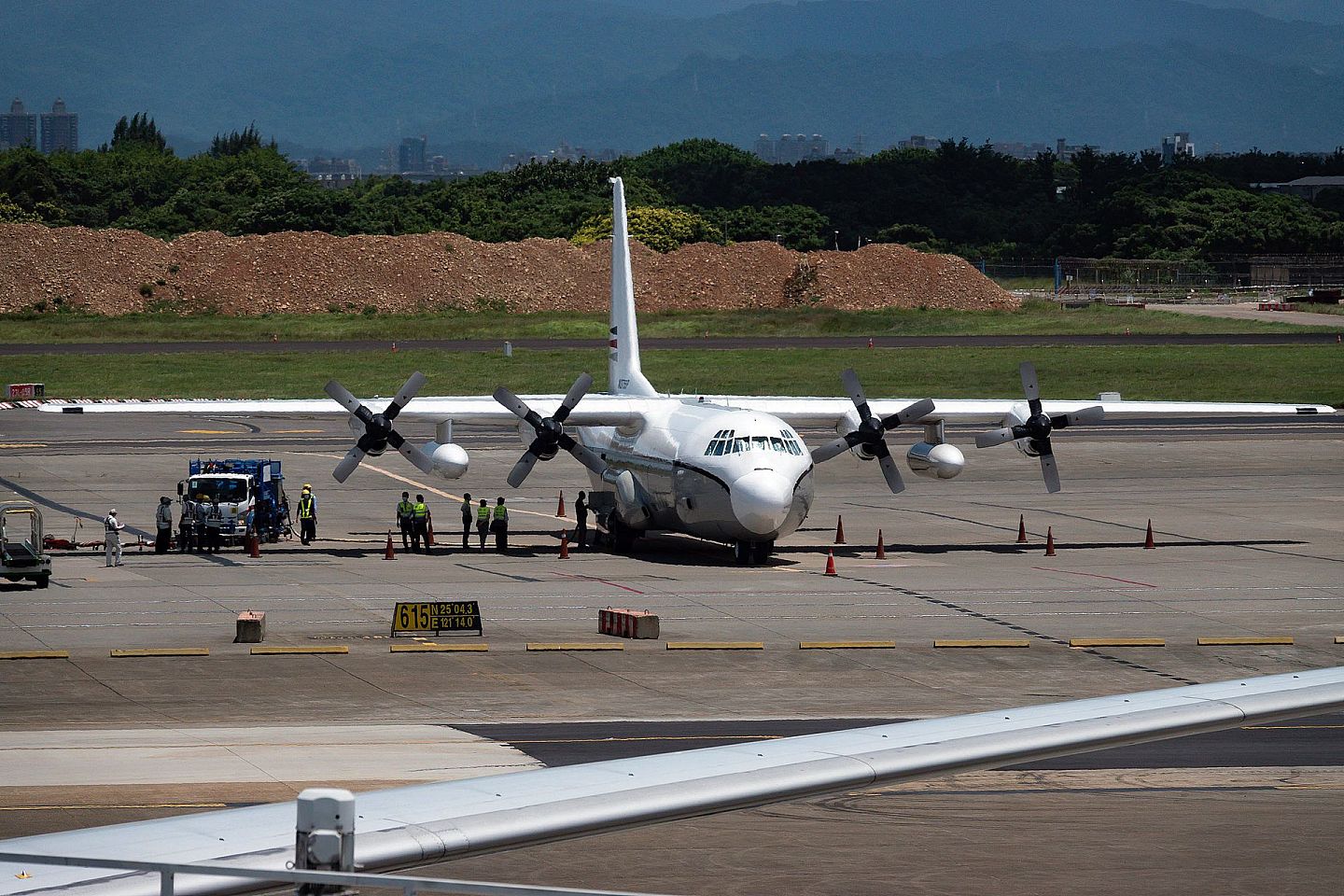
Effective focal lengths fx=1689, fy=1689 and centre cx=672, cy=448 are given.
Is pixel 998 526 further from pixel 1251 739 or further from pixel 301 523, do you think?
pixel 1251 739

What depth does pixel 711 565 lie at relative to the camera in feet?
139

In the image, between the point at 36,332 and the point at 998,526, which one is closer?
the point at 998,526

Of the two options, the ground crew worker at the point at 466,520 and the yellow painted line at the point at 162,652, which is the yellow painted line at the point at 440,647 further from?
the ground crew worker at the point at 466,520

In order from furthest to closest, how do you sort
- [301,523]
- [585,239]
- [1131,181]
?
[1131,181] → [585,239] → [301,523]

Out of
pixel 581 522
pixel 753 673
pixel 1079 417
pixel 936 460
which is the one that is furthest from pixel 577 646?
pixel 1079 417

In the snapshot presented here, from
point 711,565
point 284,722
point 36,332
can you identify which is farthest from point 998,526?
point 36,332

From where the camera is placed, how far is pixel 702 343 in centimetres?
10731

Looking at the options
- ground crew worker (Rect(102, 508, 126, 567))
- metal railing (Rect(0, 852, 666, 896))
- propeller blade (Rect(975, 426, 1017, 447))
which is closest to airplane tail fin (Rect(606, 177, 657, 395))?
propeller blade (Rect(975, 426, 1017, 447))

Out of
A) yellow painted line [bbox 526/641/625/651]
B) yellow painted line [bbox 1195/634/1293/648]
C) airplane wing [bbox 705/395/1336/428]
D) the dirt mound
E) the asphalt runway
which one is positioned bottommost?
yellow painted line [bbox 526/641/625/651]

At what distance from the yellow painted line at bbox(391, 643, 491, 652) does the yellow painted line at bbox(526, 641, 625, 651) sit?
92 centimetres

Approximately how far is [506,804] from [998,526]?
41683mm

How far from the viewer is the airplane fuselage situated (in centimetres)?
3938

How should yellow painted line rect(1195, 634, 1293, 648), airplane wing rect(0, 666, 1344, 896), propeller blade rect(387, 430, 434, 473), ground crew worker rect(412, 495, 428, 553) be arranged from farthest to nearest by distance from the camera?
ground crew worker rect(412, 495, 428, 553) < propeller blade rect(387, 430, 434, 473) < yellow painted line rect(1195, 634, 1293, 648) < airplane wing rect(0, 666, 1344, 896)

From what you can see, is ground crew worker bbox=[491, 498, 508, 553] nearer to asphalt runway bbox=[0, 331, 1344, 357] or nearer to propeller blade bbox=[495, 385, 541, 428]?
propeller blade bbox=[495, 385, 541, 428]
